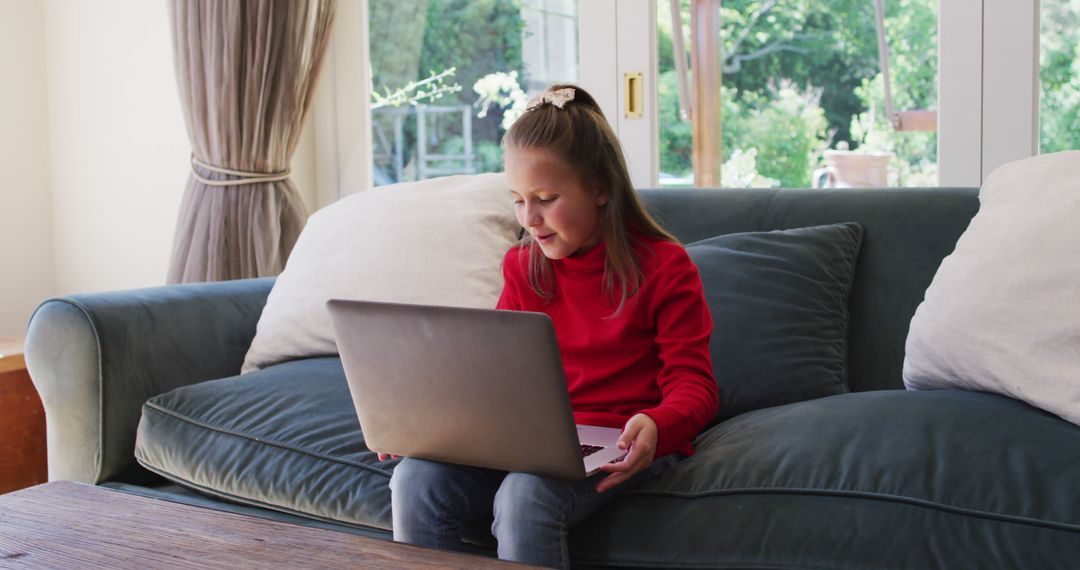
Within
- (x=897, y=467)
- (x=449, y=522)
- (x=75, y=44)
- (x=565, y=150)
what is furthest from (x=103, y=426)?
(x=75, y=44)

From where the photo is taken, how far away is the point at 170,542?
3.72 feet

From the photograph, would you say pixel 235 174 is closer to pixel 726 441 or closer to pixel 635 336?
pixel 635 336

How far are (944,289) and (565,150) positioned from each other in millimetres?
666

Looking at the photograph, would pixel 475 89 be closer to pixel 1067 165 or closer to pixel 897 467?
pixel 1067 165

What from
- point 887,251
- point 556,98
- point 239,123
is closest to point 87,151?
point 239,123

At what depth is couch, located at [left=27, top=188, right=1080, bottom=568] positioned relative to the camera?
1282 mm

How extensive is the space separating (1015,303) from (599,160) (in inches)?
25.4

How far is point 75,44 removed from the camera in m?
3.39

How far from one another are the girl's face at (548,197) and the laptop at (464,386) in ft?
1.14

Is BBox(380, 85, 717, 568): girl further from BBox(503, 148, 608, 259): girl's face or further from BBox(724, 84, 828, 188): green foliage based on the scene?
BBox(724, 84, 828, 188): green foliage

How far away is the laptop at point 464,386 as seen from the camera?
1.17m

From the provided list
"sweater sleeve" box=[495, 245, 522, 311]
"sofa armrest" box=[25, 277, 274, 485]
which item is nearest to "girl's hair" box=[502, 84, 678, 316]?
"sweater sleeve" box=[495, 245, 522, 311]

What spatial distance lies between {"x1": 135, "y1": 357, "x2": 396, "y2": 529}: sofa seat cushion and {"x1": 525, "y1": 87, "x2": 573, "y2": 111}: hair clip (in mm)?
592

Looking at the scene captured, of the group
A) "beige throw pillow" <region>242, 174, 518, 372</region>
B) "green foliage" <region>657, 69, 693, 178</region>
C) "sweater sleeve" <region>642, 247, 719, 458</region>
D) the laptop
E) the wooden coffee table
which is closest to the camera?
the wooden coffee table
